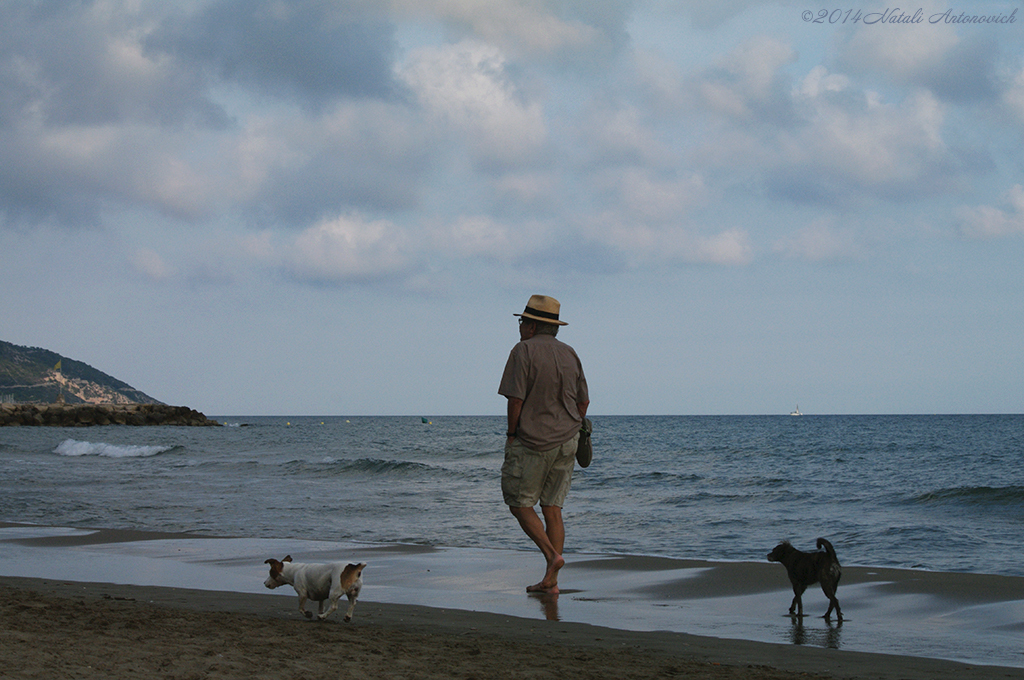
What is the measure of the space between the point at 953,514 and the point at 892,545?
4.46 metres

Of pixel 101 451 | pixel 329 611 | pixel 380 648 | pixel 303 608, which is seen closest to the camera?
pixel 380 648

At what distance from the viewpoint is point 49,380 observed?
138750mm

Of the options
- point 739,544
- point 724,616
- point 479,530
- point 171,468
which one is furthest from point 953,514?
point 171,468

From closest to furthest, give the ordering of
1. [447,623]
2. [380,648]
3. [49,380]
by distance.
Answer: [380,648] < [447,623] < [49,380]

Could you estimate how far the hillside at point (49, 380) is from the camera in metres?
132

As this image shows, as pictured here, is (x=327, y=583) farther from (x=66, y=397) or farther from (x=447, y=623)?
(x=66, y=397)

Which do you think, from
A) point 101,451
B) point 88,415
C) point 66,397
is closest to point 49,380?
point 66,397

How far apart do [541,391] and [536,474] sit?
533mm

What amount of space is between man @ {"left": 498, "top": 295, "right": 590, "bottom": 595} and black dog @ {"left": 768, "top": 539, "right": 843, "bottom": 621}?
1463 millimetres

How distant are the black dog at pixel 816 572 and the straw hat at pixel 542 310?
2.10 m

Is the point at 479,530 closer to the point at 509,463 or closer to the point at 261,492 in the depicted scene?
the point at 509,463

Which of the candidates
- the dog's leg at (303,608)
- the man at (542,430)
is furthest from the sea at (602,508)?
the dog's leg at (303,608)

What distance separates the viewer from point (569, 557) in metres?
7.99

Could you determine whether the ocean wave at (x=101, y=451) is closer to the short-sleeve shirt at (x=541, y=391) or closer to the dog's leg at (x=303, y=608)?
the dog's leg at (x=303, y=608)
